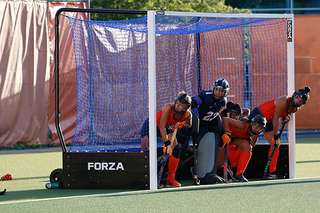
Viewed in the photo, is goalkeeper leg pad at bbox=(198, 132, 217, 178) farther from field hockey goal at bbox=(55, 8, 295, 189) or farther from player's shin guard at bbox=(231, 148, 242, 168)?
field hockey goal at bbox=(55, 8, 295, 189)

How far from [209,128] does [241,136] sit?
51cm

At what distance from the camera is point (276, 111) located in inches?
232

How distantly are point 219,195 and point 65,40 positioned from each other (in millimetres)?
6715

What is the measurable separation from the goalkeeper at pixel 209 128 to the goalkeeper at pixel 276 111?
75 centimetres

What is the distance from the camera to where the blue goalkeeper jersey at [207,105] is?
18.3 ft

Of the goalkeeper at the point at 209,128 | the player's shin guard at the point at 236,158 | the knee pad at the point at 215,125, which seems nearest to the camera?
the goalkeeper at the point at 209,128

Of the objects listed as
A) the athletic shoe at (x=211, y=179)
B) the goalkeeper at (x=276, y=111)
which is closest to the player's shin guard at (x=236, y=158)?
the goalkeeper at (x=276, y=111)

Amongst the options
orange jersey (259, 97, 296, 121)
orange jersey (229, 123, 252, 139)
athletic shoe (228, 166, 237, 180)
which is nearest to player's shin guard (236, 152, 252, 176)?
athletic shoe (228, 166, 237, 180)

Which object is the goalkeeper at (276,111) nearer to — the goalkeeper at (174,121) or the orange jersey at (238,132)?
the orange jersey at (238,132)

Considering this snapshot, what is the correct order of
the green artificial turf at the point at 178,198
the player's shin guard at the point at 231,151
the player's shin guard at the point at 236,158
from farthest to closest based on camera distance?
the player's shin guard at the point at 231,151, the player's shin guard at the point at 236,158, the green artificial turf at the point at 178,198

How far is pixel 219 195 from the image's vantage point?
4.66 metres

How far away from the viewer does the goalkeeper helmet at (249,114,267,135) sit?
18.5 feet

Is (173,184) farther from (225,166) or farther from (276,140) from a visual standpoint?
(276,140)

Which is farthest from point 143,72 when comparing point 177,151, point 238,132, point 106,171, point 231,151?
point 106,171
